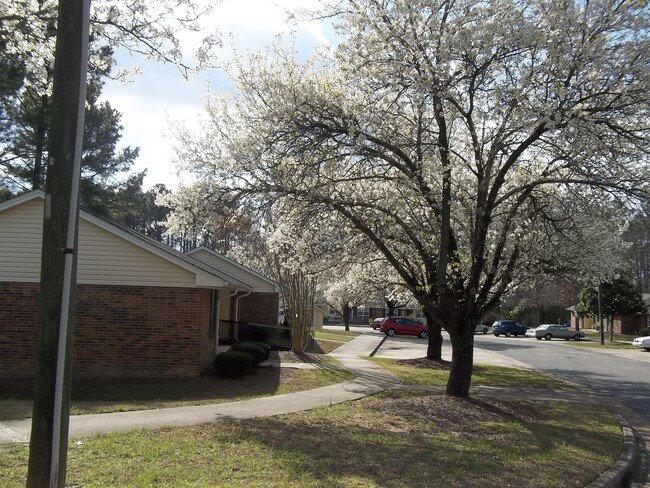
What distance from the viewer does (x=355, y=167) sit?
38.8 ft

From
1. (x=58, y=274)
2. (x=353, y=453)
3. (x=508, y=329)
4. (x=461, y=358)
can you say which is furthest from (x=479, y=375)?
(x=508, y=329)

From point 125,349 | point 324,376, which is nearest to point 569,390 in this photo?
point 324,376

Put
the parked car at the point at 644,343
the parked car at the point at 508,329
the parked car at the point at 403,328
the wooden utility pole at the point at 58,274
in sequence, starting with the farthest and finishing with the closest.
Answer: the parked car at the point at 508,329 → the parked car at the point at 403,328 → the parked car at the point at 644,343 → the wooden utility pole at the point at 58,274

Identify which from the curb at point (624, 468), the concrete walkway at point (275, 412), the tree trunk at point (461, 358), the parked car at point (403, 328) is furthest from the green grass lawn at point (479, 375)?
the parked car at point (403, 328)

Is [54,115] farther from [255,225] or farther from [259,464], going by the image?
[255,225]

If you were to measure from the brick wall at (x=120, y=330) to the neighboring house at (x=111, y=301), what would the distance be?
0.02 metres

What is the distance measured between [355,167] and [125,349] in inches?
271

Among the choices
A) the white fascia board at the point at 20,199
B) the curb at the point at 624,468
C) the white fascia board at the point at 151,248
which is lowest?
the curb at the point at 624,468

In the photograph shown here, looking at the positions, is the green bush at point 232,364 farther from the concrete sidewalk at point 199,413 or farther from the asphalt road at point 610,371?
the asphalt road at point 610,371

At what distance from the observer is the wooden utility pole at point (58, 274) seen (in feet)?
13.0

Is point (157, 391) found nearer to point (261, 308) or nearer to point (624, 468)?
point (624, 468)

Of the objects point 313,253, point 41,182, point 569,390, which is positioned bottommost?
point 569,390

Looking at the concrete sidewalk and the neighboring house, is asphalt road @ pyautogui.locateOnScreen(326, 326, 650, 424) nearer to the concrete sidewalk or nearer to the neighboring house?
the concrete sidewalk

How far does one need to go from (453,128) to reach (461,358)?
5146mm
